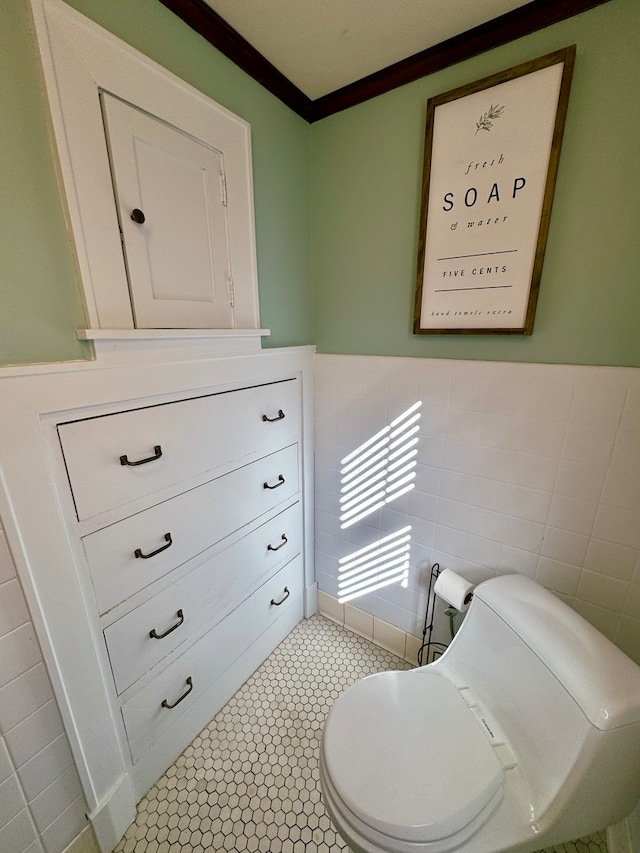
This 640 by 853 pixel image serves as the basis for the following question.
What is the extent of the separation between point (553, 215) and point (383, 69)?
0.77 m

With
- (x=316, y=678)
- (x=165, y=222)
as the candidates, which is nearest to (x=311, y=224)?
(x=165, y=222)

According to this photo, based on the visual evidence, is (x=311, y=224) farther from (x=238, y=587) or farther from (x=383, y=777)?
(x=383, y=777)

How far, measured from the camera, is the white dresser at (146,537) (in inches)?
30.8

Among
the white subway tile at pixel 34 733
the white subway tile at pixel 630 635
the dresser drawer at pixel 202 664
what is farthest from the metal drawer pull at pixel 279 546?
the white subway tile at pixel 630 635

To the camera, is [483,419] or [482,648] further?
[483,419]

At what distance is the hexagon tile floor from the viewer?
102 cm

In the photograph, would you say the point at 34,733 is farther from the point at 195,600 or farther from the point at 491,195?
the point at 491,195

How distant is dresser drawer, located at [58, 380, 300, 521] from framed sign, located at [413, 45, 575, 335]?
74 cm

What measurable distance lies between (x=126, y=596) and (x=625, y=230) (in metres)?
1.71

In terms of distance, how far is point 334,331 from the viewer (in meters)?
1.47

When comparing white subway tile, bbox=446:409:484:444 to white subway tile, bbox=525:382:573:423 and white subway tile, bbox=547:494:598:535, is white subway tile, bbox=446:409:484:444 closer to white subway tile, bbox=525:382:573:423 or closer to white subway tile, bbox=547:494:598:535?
white subway tile, bbox=525:382:573:423

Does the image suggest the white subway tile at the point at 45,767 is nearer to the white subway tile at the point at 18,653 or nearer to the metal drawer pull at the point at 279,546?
the white subway tile at the point at 18,653

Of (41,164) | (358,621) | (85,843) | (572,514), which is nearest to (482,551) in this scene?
(572,514)

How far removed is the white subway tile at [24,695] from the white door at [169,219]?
92 centimetres
